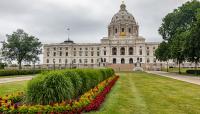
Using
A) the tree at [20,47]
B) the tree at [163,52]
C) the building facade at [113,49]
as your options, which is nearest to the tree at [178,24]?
the tree at [163,52]

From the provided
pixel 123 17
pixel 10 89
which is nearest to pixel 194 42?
pixel 10 89

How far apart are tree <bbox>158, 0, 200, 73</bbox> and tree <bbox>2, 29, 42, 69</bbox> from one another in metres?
41.2

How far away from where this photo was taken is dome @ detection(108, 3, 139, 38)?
125062 mm

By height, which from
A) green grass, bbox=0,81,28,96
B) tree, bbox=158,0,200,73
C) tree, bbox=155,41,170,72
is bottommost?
green grass, bbox=0,81,28,96

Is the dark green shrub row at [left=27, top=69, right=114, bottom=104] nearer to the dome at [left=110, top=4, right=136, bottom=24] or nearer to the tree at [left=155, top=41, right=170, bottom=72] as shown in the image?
the tree at [left=155, top=41, right=170, bottom=72]

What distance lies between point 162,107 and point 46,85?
459 cm

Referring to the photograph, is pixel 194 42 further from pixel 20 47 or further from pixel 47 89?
pixel 20 47

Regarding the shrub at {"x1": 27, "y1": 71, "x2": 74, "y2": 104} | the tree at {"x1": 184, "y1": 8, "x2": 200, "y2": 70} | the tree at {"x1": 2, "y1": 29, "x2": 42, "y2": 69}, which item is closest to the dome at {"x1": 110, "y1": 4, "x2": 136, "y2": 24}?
the tree at {"x1": 2, "y1": 29, "x2": 42, "y2": 69}

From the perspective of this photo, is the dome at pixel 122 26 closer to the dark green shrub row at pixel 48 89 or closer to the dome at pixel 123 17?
the dome at pixel 123 17

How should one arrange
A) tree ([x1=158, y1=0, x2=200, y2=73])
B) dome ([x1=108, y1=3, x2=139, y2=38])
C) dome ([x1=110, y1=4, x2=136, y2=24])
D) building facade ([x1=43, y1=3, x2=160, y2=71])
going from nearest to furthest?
tree ([x1=158, y1=0, x2=200, y2=73])
building facade ([x1=43, y1=3, x2=160, y2=71])
dome ([x1=108, y1=3, x2=139, y2=38])
dome ([x1=110, y1=4, x2=136, y2=24])

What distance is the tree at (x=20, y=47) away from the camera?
7881 centimetres

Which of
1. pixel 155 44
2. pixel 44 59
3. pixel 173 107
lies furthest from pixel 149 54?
pixel 173 107

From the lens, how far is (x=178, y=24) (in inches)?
2064

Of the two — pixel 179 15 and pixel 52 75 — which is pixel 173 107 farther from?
pixel 179 15
